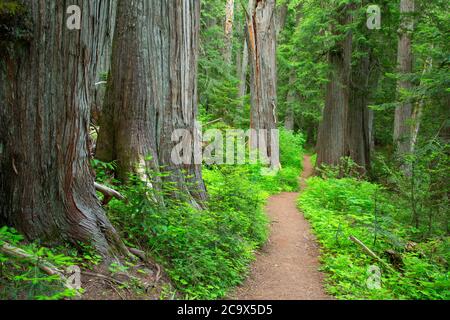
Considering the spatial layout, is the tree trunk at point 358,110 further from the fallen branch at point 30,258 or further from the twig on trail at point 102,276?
the fallen branch at point 30,258

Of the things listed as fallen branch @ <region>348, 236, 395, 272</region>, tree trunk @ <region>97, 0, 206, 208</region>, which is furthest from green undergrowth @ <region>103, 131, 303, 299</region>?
fallen branch @ <region>348, 236, 395, 272</region>

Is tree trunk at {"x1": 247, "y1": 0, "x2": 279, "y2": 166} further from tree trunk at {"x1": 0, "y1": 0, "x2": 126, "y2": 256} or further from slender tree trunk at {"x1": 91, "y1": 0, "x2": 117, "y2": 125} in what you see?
tree trunk at {"x1": 0, "y1": 0, "x2": 126, "y2": 256}

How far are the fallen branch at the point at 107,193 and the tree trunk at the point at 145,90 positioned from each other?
0.68m

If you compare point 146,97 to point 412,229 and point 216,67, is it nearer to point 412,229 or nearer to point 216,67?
point 412,229

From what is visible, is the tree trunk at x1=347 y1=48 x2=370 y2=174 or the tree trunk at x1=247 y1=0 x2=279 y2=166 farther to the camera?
the tree trunk at x1=347 y1=48 x2=370 y2=174

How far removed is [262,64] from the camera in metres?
14.0

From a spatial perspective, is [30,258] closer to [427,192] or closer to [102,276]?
[102,276]

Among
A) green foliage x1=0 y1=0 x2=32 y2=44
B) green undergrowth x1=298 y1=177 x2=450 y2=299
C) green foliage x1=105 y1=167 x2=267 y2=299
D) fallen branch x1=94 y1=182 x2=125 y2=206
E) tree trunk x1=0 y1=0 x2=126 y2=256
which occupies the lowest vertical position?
green undergrowth x1=298 y1=177 x2=450 y2=299

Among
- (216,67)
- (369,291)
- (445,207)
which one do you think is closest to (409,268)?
(369,291)

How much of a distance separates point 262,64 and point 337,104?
3.17 meters

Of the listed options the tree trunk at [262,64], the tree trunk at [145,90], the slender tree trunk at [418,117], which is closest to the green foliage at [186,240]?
the tree trunk at [145,90]

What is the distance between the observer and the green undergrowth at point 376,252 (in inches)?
207

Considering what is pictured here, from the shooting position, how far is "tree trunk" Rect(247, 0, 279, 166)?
13.6 meters

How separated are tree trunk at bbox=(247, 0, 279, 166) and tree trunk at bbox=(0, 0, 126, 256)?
10480mm
